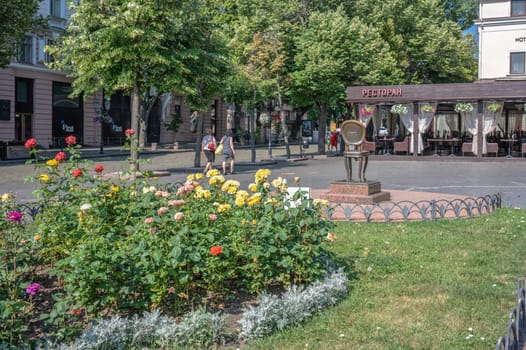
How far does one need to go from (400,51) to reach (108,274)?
40.9 m

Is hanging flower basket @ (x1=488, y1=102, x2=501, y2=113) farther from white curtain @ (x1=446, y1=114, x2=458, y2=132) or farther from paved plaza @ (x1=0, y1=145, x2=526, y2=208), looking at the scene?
white curtain @ (x1=446, y1=114, x2=458, y2=132)

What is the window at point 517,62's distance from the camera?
142ft

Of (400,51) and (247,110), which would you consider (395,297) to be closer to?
(247,110)

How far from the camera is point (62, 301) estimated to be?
409 centimetres

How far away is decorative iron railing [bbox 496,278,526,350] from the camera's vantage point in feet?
11.7

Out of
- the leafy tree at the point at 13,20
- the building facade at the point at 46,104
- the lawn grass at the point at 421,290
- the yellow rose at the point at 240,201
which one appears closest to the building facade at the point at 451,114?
the building facade at the point at 46,104

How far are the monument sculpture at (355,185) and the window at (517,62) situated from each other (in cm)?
3435

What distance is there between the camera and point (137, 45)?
1934cm

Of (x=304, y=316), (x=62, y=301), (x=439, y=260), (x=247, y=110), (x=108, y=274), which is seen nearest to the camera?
(x=62, y=301)

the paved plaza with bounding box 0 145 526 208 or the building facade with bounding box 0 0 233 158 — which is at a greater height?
the building facade with bounding box 0 0 233 158

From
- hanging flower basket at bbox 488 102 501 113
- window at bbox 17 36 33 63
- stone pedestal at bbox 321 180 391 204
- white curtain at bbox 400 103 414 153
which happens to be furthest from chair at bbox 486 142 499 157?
window at bbox 17 36 33 63

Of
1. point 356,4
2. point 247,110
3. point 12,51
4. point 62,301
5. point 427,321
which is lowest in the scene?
point 427,321

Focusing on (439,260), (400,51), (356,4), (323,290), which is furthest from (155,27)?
(400,51)

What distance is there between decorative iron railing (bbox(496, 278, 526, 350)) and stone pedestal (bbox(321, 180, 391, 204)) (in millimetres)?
7821
